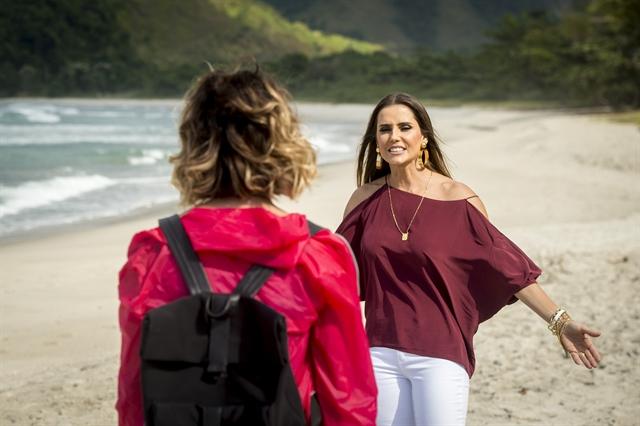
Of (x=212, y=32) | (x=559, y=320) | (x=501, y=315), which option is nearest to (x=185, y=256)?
(x=559, y=320)

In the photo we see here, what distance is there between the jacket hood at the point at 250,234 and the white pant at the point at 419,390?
1.07 metres

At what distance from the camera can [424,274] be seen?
2.83m

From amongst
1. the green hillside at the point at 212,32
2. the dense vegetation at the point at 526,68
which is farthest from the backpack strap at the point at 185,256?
the green hillside at the point at 212,32

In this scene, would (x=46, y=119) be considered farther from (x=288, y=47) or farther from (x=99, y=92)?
(x=288, y=47)

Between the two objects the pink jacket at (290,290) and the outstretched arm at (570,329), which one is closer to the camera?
the pink jacket at (290,290)

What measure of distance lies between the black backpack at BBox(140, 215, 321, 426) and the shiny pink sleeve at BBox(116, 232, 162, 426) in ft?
0.22

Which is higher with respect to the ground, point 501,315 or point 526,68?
point 501,315

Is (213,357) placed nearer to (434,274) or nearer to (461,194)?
(434,274)

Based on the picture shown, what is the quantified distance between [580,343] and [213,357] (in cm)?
174

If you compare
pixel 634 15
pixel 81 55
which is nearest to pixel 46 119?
pixel 634 15

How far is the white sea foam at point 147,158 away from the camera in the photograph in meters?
21.4

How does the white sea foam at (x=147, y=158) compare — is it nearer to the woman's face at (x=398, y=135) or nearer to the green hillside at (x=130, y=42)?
the woman's face at (x=398, y=135)

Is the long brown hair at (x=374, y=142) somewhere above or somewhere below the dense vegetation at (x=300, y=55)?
above

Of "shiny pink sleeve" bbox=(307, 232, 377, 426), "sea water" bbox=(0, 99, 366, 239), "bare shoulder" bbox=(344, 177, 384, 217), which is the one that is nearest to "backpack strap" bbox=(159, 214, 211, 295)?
"shiny pink sleeve" bbox=(307, 232, 377, 426)
